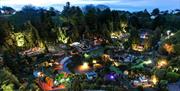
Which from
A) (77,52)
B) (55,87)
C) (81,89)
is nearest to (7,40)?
(77,52)

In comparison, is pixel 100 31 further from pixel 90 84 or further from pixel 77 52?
pixel 90 84

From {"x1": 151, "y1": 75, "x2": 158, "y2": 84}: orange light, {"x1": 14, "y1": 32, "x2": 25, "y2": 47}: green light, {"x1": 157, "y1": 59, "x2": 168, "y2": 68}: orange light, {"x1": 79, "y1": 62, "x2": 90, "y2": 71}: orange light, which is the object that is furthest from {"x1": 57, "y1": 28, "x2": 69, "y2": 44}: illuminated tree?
{"x1": 151, "y1": 75, "x2": 158, "y2": 84}: orange light

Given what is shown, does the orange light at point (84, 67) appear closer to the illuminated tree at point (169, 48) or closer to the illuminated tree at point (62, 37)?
the illuminated tree at point (169, 48)

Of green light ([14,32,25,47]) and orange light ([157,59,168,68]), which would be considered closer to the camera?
orange light ([157,59,168,68])

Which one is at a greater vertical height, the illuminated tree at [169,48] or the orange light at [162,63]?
the illuminated tree at [169,48]

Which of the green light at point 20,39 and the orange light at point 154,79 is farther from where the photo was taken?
the green light at point 20,39

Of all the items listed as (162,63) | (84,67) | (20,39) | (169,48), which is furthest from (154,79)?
(20,39)

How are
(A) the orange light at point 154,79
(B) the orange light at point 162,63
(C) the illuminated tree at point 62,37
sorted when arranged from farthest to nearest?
(C) the illuminated tree at point 62,37 → (B) the orange light at point 162,63 → (A) the orange light at point 154,79

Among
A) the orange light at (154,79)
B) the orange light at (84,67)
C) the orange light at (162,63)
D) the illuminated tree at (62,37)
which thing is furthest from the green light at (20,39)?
the orange light at (154,79)

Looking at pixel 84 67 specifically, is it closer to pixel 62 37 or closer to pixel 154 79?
pixel 154 79

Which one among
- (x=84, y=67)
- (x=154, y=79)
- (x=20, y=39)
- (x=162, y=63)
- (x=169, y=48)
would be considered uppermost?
(x=169, y=48)

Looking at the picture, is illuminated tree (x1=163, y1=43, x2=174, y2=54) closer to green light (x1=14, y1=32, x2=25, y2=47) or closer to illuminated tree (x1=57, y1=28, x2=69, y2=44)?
illuminated tree (x1=57, y1=28, x2=69, y2=44)

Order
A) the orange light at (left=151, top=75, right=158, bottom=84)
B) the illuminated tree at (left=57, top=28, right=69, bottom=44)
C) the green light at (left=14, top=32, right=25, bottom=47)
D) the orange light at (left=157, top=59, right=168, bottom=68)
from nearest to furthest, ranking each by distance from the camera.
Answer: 1. the orange light at (left=151, top=75, right=158, bottom=84)
2. the orange light at (left=157, top=59, right=168, bottom=68)
3. the green light at (left=14, top=32, right=25, bottom=47)
4. the illuminated tree at (left=57, top=28, right=69, bottom=44)

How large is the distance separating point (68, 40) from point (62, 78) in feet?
63.9
